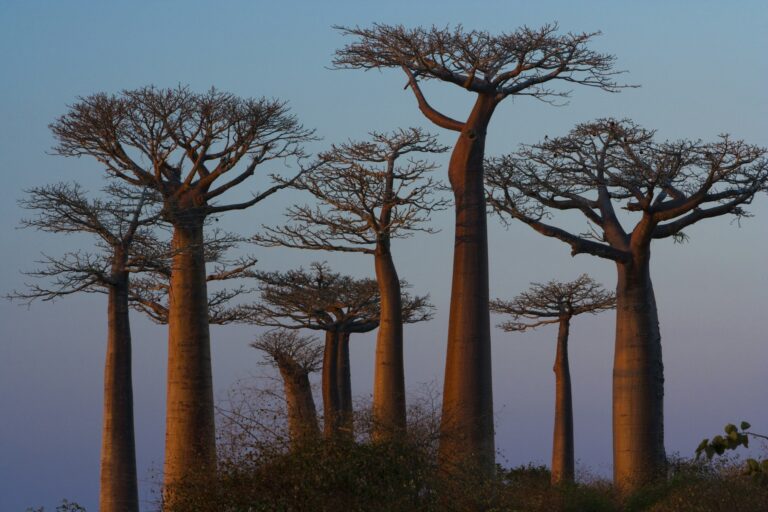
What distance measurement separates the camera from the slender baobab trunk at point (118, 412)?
1286cm

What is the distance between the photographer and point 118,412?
13047 mm

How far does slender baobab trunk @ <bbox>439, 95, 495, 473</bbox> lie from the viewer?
1160 centimetres

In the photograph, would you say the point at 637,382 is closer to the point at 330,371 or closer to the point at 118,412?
the point at 118,412

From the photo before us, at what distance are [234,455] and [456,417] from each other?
11.1 ft

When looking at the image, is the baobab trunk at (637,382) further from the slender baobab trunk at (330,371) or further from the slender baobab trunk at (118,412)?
the slender baobab trunk at (330,371)

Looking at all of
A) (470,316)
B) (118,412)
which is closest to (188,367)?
(118,412)

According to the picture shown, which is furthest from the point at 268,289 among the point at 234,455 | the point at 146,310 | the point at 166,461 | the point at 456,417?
the point at 234,455

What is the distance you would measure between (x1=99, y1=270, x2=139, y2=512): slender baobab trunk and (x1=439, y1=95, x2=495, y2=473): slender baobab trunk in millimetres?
4006

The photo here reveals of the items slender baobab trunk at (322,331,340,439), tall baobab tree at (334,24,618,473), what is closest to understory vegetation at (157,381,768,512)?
tall baobab tree at (334,24,618,473)

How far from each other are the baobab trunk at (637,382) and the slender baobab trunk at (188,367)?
494 centimetres

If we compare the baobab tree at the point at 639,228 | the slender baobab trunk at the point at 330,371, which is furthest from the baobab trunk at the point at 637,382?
the slender baobab trunk at the point at 330,371

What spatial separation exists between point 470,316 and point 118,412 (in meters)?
4.51

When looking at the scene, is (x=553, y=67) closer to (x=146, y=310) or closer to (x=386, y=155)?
(x=386, y=155)

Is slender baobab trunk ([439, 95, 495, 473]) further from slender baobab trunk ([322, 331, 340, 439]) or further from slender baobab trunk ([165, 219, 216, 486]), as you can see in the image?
slender baobab trunk ([322, 331, 340, 439])
